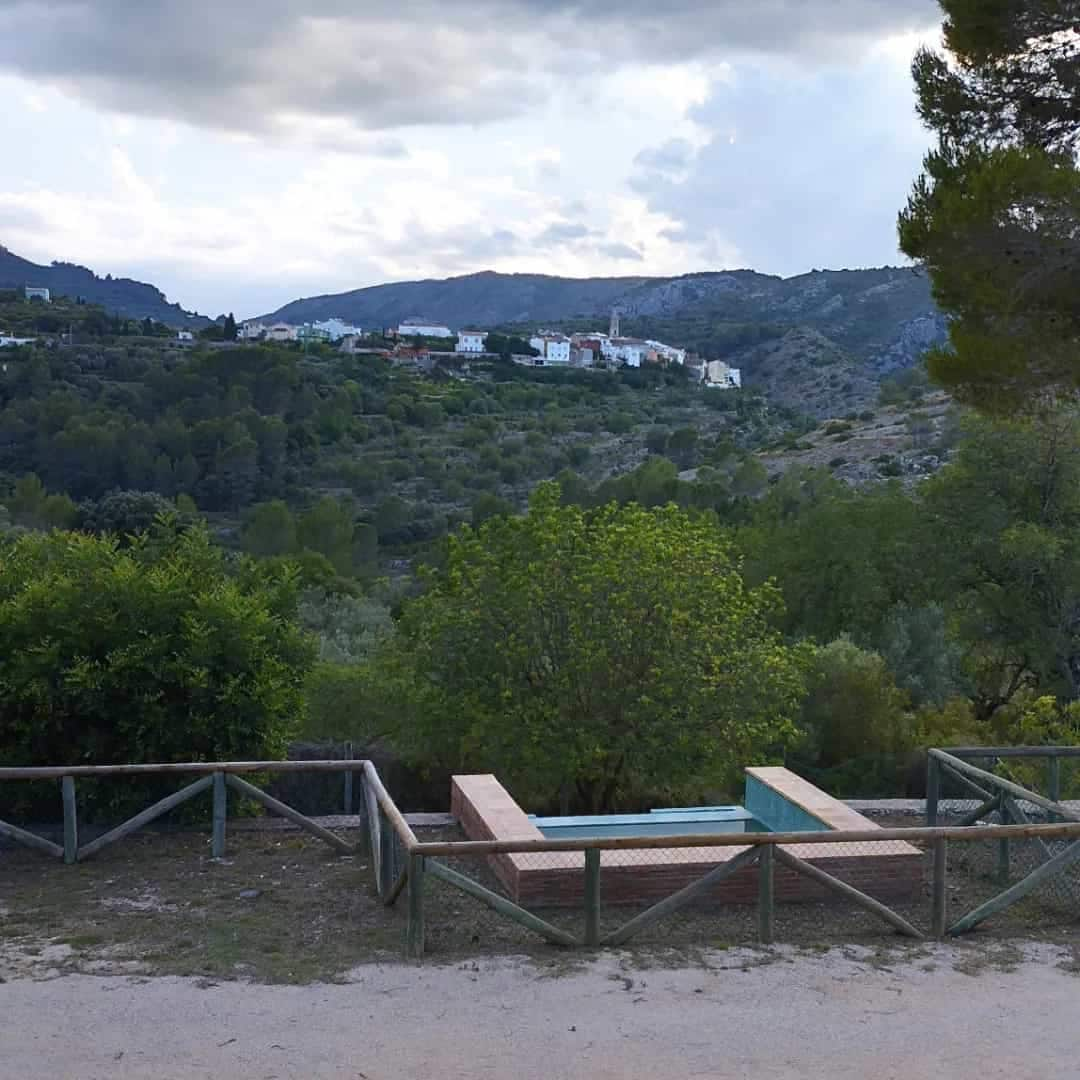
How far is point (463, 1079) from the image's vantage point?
571cm

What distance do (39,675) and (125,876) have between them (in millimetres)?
2001

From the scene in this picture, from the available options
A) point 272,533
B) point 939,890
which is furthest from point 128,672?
point 272,533

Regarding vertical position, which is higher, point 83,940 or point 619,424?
point 619,424

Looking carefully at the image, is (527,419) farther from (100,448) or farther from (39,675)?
(39,675)

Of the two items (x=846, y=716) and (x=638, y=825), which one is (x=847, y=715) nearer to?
(x=846, y=716)

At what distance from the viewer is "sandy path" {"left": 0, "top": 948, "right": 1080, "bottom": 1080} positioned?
19.3 ft

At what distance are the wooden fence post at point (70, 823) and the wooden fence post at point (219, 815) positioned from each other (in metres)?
1.01

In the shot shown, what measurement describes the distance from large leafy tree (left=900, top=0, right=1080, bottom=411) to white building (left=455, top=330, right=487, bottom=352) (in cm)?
9905

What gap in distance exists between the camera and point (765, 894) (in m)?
7.85

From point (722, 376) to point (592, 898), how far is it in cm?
9863

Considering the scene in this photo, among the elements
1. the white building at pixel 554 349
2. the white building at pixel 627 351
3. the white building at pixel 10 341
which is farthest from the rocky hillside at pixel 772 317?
the white building at pixel 10 341

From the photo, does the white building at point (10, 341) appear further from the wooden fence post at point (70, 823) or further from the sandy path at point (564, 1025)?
the sandy path at point (564, 1025)

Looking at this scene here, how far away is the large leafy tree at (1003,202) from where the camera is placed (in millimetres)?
10227

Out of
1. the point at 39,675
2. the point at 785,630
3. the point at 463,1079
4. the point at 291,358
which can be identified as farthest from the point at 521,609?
the point at 291,358
